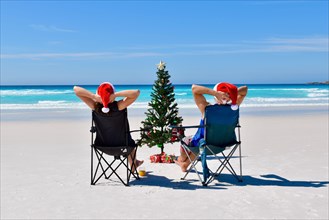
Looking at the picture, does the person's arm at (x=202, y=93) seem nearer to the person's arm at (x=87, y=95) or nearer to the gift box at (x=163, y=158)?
the person's arm at (x=87, y=95)

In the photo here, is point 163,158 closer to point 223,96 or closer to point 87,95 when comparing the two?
point 223,96

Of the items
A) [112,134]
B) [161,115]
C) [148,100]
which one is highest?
[148,100]

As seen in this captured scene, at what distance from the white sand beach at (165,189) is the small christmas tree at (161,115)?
1.45 ft

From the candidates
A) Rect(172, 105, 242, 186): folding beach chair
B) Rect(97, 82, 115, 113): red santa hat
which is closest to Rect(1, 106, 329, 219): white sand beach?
Rect(172, 105, 242, 186): folding beach chair

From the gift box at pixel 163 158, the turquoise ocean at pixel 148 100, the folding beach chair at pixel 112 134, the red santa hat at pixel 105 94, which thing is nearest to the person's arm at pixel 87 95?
the red santa hat at pixel 105 94

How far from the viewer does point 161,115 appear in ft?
22.7

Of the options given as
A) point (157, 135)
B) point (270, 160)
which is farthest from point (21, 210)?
point (270, 160)

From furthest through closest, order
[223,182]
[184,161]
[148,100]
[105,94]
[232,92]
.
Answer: [148,100] < [184,161] < [223,182] < [232,92] < [105,94]

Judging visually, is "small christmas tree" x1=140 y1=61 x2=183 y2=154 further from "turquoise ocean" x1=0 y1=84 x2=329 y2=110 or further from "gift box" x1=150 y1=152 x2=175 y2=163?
"turquoise ocean" x1=0 y1=84 x2=329 y2=110

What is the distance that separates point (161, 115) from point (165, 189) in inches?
74.7

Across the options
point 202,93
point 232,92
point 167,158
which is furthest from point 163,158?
point 232,92

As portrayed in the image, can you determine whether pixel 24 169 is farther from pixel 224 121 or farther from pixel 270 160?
pixel 270 160

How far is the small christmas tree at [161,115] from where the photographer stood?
6.87 metres

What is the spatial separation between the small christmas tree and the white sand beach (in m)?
0.44
